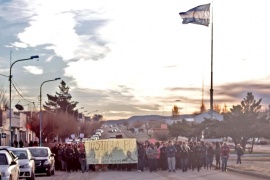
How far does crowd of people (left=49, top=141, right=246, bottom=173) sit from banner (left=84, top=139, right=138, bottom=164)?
43 cm

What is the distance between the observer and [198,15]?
52.2 m

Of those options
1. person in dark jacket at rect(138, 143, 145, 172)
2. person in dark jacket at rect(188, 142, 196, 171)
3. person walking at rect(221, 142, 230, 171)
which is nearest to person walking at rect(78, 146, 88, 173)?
person in dark jacket at rect(138, 143, 145, 172)

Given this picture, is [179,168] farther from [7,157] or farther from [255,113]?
[255,113]

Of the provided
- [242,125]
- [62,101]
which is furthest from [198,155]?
[62,101]

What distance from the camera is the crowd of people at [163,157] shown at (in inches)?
1527

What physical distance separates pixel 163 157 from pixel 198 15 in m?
16.1

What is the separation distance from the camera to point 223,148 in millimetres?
38469

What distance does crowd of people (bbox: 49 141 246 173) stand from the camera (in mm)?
38781

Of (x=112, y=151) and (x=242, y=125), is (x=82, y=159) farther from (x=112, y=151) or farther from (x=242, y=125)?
(x=242, y=125)

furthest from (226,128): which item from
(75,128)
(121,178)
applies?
(75,128)

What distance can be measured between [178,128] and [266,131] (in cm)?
3000

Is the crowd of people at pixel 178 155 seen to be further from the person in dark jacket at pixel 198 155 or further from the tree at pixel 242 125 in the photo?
the tree at pixel 242 125

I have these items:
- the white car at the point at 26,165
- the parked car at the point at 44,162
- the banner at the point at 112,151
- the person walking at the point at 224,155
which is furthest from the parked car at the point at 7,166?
the banner at the point at 112,151

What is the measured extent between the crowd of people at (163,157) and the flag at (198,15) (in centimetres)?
1339
